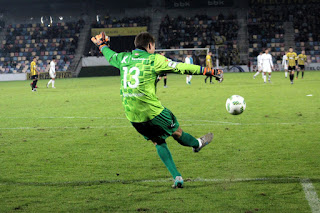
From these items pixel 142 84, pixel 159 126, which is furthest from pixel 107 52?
pixel 159 126

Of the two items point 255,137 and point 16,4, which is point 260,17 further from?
point 255,137

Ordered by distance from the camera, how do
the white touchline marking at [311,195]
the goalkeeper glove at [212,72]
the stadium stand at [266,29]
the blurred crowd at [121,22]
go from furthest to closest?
the blurred crowd at [121,22], the stadium stand at [266,29], the goalkeeper glove at [212,72], the white touchline marking at [311,195]

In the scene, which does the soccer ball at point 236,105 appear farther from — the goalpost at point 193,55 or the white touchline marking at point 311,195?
the goalpost at point 193,55

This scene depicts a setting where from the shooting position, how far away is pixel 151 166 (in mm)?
7109

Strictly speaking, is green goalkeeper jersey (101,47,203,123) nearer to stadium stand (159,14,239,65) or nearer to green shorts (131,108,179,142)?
green shorts (131,108,179,142)

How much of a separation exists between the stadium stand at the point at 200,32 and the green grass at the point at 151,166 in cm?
3830

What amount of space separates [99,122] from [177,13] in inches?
1715

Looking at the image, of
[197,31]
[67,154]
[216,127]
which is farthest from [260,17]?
[67,154]

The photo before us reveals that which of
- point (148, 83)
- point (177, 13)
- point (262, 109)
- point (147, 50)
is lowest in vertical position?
point (262, 109)

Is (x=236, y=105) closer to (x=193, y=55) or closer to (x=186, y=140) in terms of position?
(x=186, y=140)

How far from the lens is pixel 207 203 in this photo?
5.14 m

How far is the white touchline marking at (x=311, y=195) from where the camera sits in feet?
15.9

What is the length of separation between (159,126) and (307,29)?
49077 millimetres

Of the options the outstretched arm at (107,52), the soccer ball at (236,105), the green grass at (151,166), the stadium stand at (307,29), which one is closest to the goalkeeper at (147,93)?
the outstretched arm at (107,52)
